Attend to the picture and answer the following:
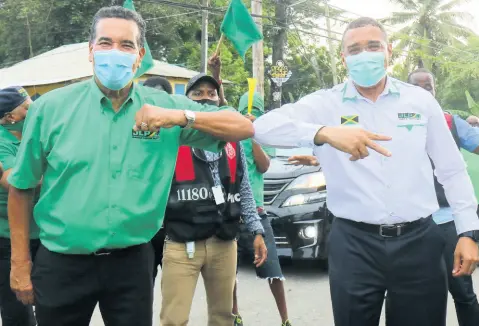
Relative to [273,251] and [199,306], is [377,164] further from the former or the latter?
[199,306]

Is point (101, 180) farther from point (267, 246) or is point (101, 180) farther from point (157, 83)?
point (157, 83)

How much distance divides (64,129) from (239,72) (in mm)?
28115

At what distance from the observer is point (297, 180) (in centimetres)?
702

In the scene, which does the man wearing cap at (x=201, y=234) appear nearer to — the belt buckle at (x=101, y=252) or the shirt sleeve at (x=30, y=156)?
the belt buckle at (x=101, y=252)

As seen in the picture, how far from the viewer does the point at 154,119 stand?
247cm

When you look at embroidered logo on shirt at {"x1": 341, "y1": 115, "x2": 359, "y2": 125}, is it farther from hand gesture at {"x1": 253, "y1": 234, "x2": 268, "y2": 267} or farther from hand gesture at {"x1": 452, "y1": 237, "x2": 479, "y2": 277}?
hand gesture at {"x1": 253, "y1": 234, "x2": 268, "y2": 267}

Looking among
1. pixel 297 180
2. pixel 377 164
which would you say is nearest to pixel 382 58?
pixel 377 164

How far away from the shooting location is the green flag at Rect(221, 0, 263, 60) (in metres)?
5.38

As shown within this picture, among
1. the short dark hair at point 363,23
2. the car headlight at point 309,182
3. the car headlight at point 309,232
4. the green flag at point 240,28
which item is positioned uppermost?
the green flag at point 240,28

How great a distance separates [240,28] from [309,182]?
224 centimetres

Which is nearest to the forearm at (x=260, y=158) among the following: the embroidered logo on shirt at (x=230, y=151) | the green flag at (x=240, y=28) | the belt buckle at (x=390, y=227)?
the green flag at (x=240, y=28)

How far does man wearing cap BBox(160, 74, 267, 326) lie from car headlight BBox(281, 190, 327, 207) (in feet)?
9.62

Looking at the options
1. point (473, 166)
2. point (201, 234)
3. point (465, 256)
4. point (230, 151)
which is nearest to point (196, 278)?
point (201, 234)

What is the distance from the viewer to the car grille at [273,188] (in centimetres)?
703
